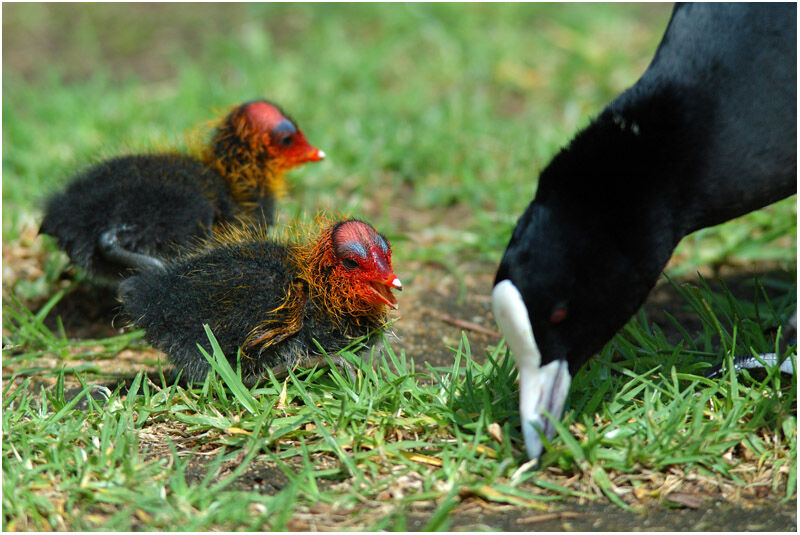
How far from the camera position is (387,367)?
338cm

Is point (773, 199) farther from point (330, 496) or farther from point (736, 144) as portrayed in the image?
point (330, 496)

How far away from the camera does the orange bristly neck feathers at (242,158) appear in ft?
14.8

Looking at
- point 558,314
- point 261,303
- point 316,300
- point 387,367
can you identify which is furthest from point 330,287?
point 558,314

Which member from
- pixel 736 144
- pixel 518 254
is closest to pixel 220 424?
pixel 518 254

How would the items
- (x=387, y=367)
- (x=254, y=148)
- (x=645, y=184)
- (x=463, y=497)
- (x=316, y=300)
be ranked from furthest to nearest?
(x=254, y=148), (x=316, y=300), (x=387, y=367), (x=645, y=184), (x=463, y=497)

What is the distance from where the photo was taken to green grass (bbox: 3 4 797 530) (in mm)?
2742

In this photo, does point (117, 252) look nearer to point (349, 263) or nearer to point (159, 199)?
point (159, 199)

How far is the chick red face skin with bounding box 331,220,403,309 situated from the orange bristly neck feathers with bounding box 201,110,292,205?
120cm

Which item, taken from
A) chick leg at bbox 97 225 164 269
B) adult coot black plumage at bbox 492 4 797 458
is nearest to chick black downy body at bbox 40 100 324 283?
chick leg at bbox 97 225 164 269

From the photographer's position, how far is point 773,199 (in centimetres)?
335


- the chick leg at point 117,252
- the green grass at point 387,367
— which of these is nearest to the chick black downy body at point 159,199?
the chick leg at point 117,252

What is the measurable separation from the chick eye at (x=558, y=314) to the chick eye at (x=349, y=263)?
37.5 inches

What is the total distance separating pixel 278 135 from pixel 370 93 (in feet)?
8.44

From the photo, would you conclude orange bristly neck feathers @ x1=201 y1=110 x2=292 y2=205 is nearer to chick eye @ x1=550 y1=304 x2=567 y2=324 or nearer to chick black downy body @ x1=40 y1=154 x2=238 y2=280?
chick black downy body @ x1=40 y1=154 x2=238 y2=280
